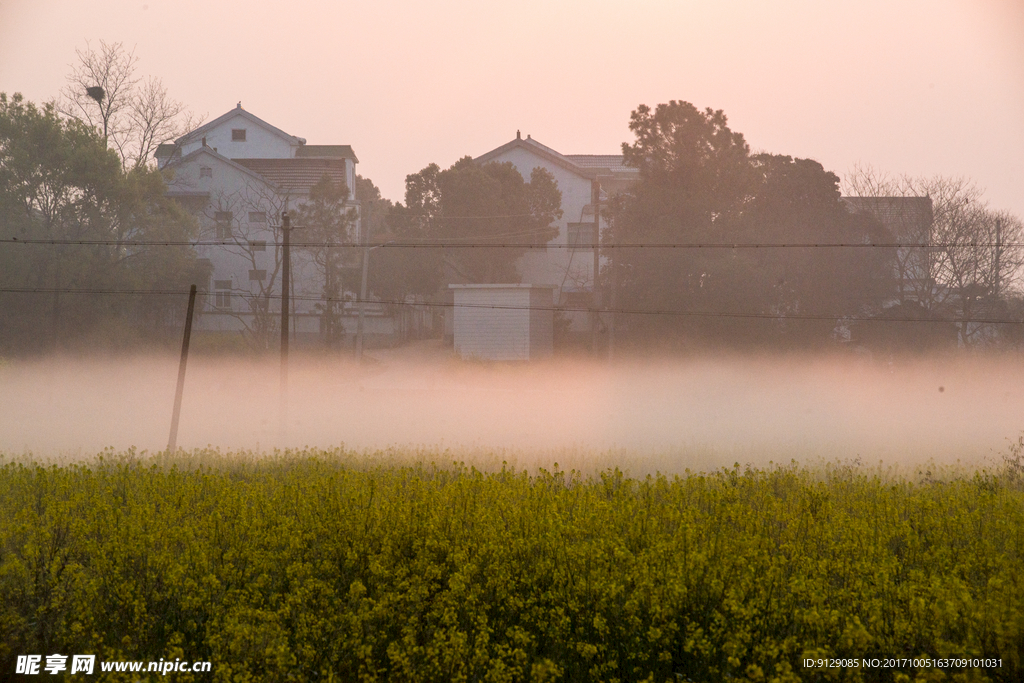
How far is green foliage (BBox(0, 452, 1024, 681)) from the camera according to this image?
16.9 ft

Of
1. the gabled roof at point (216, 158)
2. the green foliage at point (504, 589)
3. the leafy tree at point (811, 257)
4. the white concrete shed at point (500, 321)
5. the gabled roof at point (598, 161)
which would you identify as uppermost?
the gabled roof at point (598, 161)

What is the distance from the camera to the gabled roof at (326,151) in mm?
47500

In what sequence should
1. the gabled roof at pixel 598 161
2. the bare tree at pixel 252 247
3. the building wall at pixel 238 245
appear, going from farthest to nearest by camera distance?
the gabled roof at pixel 598 161 → the building wall at pixel 238 245 → the bare tree at pixel 252 247

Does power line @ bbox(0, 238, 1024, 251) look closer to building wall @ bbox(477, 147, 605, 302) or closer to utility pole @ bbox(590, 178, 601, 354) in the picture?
utility pole @ bbox(590, 178, 601, 354)

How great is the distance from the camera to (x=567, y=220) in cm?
3728

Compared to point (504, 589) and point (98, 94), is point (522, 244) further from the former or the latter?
point (504, 589)

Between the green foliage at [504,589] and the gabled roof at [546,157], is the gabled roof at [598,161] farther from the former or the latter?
the green foliage at [504,589]

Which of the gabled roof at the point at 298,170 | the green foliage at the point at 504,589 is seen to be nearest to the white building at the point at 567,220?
the gabled roof at the point at 298,170

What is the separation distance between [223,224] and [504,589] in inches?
1274

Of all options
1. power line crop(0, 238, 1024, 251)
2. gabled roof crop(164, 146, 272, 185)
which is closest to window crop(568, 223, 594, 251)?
power line crop(0, 238, 1024, 251)

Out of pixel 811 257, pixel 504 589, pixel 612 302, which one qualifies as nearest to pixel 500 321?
pixel 612 302

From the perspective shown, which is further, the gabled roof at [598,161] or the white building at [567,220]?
the gabled roof at [598,161]

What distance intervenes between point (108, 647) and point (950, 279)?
98.3 ft

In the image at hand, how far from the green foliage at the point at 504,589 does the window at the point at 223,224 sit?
28.8 metres
